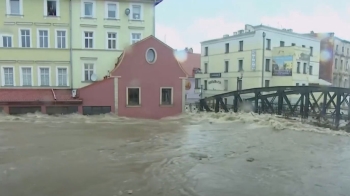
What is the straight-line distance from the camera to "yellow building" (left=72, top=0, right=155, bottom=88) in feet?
87.5

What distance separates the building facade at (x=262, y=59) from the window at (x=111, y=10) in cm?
1614

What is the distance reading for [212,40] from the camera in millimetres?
45406

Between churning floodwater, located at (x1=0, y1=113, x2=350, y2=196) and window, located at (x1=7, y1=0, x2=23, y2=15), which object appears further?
window, located at (x1=7, y1=0, x2=23, y2=15)

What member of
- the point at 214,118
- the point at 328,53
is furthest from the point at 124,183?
the point at 328,53

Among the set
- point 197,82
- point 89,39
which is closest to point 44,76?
point 89,39

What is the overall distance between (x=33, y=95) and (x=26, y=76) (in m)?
2.27

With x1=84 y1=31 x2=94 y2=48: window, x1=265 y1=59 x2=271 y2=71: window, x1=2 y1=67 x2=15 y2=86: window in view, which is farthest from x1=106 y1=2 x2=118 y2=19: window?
x1=265 y1=59 x2=271 y2=71: window

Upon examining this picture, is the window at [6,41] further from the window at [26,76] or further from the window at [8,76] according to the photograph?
the window at [26,76]

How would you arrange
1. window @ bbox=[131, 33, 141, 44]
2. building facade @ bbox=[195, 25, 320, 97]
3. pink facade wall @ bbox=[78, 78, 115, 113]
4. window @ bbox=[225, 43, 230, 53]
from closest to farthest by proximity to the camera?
pink facade wall @ bbox=[78, 78, 115, 113] → window @ bbox=[131, 33, 141, 44] → building facade @ bbox=[195, 25, 320, 97] → window @ bbox=[225, 43, 230, 53]

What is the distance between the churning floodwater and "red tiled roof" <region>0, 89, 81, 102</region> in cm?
489

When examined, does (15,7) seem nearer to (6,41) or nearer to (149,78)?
(6,41)

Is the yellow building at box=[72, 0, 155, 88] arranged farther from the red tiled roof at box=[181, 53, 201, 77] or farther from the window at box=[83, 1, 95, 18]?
the red tiled roof at box=[181, 53, 201, 77]

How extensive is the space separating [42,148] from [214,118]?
15574 mm

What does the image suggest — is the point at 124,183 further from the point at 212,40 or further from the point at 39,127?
the point at 212,40
